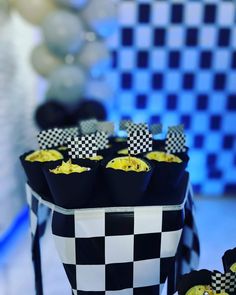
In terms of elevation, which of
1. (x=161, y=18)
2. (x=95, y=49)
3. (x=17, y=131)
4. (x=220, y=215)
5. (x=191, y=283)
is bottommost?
(x=220, y=215)

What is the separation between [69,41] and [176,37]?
916mm

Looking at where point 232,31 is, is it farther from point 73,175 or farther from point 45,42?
point 73,175

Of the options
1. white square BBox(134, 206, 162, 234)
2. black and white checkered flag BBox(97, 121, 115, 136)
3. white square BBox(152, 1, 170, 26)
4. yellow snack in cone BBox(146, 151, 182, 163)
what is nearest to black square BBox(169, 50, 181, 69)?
white square BBox(152, 1, 170, 26)

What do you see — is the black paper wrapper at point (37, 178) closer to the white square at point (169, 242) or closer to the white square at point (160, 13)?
the white square at point (169, 242)

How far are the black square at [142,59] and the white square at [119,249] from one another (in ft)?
6.02

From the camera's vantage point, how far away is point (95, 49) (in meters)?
2.42

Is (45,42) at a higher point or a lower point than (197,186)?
higher

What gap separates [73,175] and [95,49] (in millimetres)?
1403

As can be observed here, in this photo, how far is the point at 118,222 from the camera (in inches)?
50.4

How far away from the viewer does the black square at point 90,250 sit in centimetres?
129

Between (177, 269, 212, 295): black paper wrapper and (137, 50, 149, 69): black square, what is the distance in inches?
78.4

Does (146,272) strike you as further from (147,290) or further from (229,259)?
(229,259)

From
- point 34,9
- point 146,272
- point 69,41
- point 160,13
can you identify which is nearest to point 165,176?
point 146,272

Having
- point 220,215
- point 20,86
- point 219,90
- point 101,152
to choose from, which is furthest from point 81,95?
point 220,215
